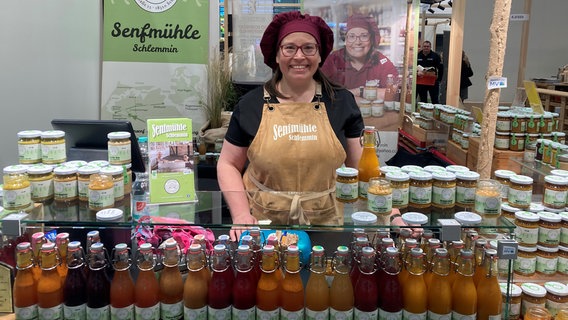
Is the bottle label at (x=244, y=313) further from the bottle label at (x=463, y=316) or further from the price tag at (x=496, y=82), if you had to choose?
the price tag at (x=496, y=82)

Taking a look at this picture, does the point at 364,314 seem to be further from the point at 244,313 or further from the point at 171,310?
the point at 171,310

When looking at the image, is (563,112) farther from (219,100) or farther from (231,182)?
(231,182)

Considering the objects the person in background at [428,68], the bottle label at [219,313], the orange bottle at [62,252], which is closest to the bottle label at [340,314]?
the bottle label at [219,313]

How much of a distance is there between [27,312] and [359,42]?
3.86 meters

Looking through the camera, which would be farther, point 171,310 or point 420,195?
point 420,195

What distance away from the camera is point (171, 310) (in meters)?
1.43

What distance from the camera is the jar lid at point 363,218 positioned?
1.47 meters

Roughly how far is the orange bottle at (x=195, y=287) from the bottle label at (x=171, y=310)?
2 cm

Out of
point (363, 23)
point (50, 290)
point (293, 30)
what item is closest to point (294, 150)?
point (293, 30)

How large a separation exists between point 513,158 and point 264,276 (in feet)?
8.69

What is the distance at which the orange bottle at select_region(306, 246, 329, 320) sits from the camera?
1.42m

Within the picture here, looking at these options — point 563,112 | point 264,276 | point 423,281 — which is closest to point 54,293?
point 264,276

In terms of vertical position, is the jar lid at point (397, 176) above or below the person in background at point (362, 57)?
below

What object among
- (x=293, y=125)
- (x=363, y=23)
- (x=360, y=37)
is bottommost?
(x=293, y=125)
